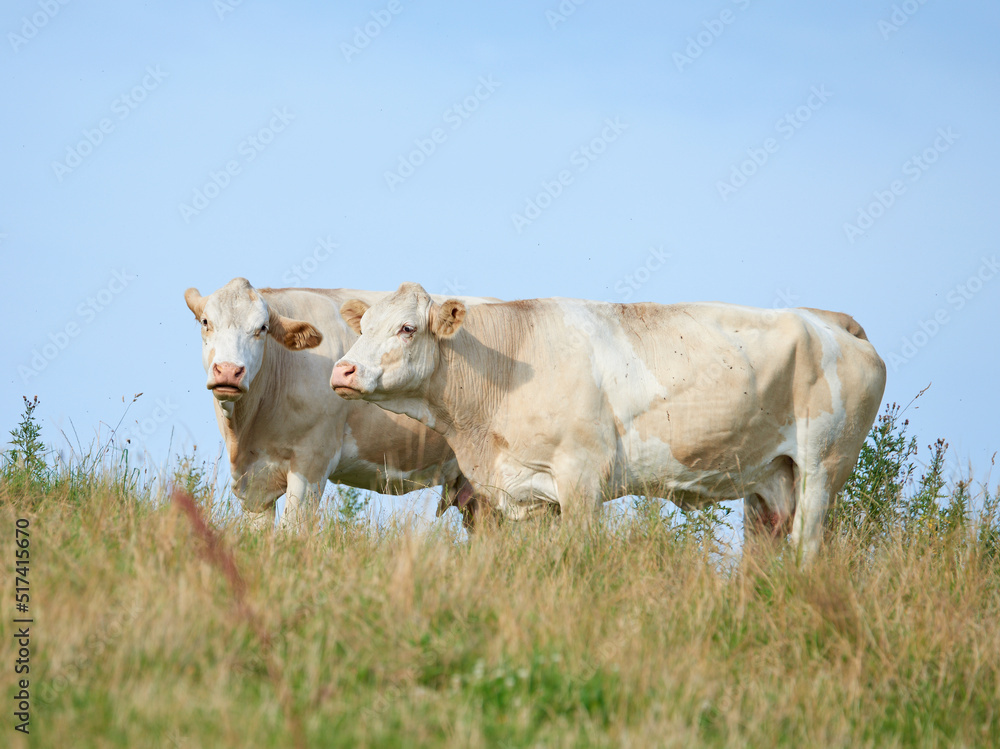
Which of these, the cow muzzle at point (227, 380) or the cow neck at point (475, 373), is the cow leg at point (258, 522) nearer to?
the cow muzzle at point (227, 380)

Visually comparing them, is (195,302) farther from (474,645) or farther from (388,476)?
(474,645)

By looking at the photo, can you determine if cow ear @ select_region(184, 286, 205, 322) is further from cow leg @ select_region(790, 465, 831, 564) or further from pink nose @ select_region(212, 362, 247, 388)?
cow leg @ select_region(790, 465, 831, 564)

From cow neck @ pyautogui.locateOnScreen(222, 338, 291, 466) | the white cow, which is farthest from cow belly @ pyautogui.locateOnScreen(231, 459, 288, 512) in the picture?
cow neck @ pyautogui.locateOnScreen(222, 338, 291, 466)

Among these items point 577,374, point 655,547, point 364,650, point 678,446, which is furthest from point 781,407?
point 364,650

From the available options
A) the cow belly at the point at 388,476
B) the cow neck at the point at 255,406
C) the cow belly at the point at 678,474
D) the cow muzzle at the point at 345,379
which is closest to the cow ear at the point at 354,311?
the cow neck at the point at 255,406

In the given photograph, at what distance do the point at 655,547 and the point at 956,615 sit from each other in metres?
1.89

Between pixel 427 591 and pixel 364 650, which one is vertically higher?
pixel 427 591

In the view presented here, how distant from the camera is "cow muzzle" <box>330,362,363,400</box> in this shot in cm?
769

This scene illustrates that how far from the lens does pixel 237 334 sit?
8.47m

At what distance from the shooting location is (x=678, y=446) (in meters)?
8.56

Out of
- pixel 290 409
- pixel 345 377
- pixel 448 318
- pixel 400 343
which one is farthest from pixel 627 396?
pixel 290 409

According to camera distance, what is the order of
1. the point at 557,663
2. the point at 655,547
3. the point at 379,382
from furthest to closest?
the point at 379,382
the point at 655,547
the point at 557,663

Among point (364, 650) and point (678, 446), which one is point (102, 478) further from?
point (678, 446)

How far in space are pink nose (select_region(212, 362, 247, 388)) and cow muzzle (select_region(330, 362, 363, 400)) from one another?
36.8 inches
